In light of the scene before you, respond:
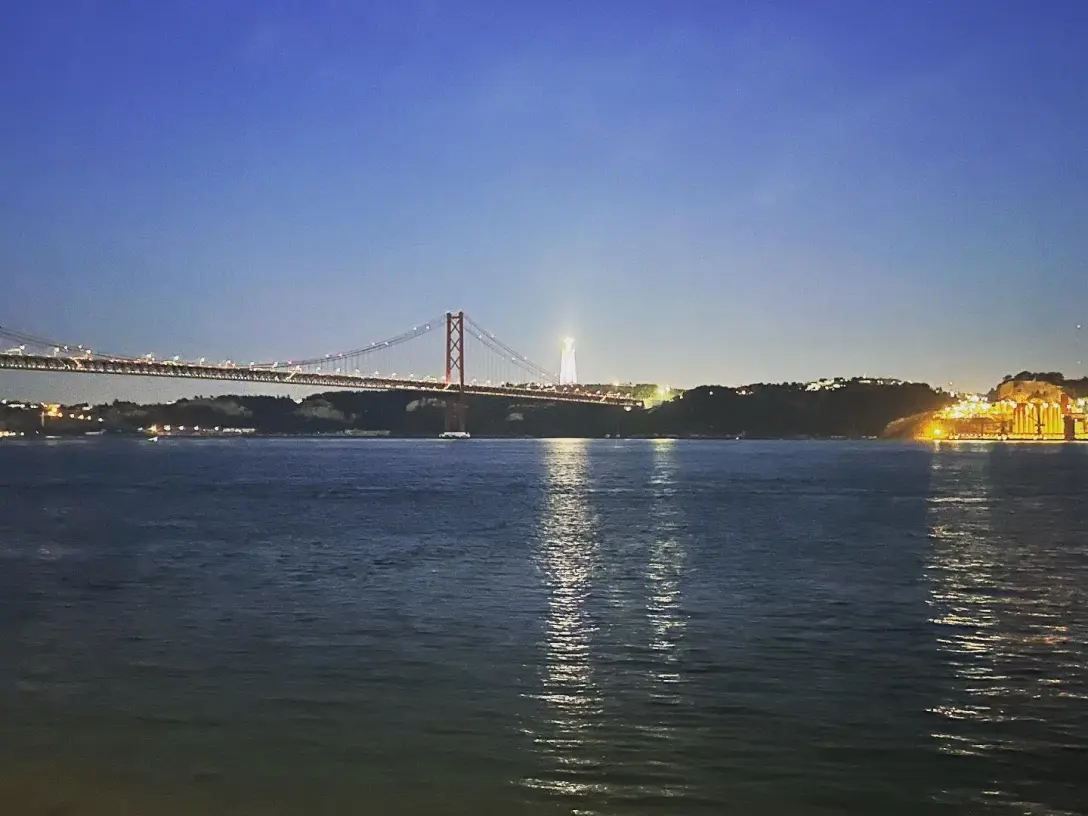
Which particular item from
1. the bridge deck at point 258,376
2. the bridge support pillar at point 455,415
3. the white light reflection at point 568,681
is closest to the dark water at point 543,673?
the white light reflection at point 568,681

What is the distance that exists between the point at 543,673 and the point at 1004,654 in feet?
12.1

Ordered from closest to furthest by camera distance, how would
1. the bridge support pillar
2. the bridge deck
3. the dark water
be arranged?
the dark water
the bridge deck
the bridge support pillar

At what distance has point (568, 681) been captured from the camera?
779 cm

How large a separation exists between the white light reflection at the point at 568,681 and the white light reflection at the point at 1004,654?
1926mm

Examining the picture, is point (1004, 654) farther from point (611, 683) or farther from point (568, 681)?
point (568, 681)

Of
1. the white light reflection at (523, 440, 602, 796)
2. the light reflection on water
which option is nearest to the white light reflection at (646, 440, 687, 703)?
the light reflection on water

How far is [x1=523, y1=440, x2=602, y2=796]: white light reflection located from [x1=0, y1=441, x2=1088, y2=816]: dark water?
28 mm

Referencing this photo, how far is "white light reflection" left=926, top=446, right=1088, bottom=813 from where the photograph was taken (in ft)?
20.0

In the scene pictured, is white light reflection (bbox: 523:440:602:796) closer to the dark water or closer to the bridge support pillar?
the dark water

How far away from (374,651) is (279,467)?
43.9 m

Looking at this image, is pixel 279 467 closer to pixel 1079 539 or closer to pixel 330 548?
pixel 330 548

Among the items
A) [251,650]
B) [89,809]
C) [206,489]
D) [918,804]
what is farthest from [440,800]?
[206,489]

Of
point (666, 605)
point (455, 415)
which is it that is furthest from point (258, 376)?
point (666, 605)

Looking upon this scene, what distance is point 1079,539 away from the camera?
58.4 ft
